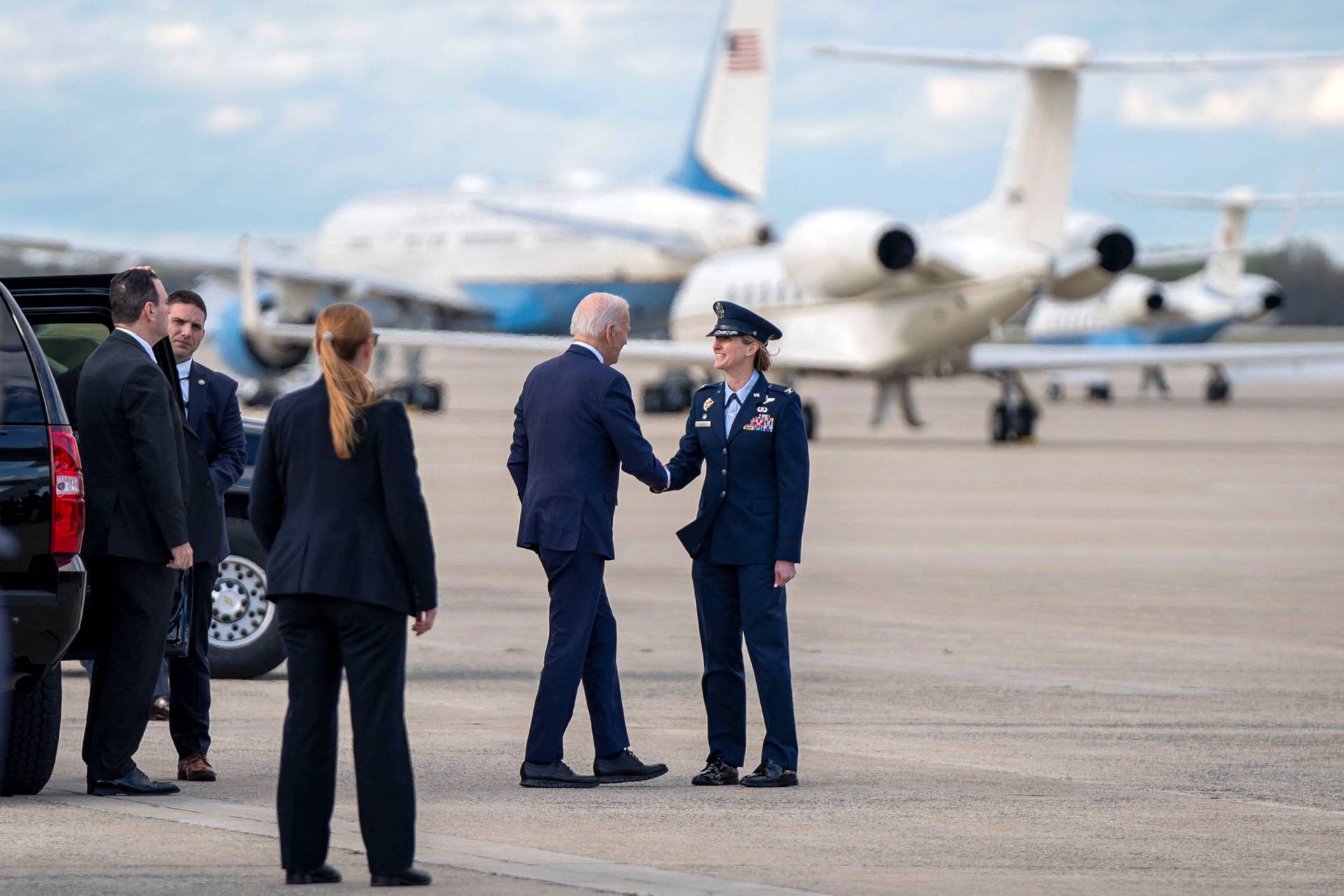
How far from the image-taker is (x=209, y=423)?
9.52 m

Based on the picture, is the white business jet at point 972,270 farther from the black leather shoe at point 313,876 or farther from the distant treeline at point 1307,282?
the distant treeline at point 1307,282

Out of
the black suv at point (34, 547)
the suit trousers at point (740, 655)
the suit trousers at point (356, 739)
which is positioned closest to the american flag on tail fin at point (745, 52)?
the suit trousers at point (740, 655)

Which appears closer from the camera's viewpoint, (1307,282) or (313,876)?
(313,876)

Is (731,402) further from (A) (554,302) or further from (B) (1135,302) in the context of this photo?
(B) (1135,302)

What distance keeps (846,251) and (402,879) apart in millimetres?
33215

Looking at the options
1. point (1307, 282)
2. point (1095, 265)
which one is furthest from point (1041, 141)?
point (1307, 282)

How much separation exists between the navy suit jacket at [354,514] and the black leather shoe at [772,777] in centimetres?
230

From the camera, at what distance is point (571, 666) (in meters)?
8.62

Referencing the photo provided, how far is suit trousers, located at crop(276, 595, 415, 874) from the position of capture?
660 centimetres

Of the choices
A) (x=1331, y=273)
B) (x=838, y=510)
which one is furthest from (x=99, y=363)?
(x=1331, y=273)

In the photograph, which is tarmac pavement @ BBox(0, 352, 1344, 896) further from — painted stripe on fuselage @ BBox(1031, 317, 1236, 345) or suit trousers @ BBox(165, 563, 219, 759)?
painted stripe on fuselage @ BBox(1031, 317, 1236, 345)

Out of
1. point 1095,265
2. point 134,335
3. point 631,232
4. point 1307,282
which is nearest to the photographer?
point 134,335

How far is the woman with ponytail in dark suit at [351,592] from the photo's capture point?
21.7 ft

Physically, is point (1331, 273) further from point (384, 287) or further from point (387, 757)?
point (387, 757)
